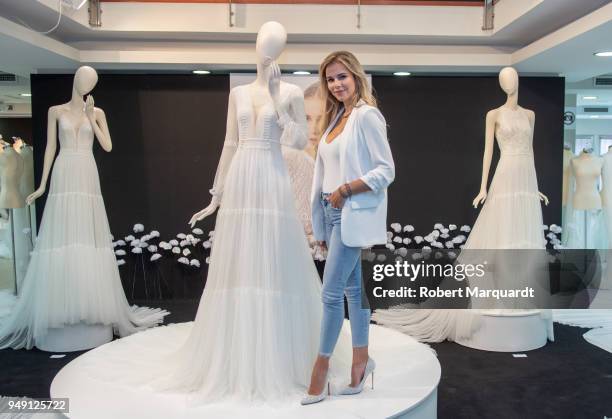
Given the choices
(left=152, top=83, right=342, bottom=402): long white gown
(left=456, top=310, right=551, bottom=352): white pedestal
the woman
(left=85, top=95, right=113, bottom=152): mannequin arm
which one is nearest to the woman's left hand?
the woman

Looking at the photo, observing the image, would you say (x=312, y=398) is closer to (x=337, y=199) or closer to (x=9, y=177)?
(x=337, y=199)

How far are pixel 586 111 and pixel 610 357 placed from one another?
3.03 meters

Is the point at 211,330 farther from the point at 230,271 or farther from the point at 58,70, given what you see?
the point at 58,70

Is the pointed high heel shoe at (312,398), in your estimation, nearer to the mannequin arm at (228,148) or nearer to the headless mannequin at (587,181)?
the mannequin arm at (228,148)

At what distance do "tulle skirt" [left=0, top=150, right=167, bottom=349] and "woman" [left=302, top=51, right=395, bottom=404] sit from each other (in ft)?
7.81

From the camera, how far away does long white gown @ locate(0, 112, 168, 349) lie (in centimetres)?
412

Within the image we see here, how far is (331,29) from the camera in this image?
4.91 metres

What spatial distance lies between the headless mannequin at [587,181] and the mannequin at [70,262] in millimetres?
4637

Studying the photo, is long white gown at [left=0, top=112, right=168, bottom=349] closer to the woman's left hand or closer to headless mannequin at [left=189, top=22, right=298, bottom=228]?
headless mannequin at [left=189, top=22, right=298, bottom=228]

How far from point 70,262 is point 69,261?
0.01 m

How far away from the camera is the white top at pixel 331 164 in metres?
2.37

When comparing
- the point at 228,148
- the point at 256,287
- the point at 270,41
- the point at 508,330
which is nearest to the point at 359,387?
the point at 256,287

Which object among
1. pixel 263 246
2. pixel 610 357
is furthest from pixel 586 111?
pixel 263 246

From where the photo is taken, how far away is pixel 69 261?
4188 millimetres
